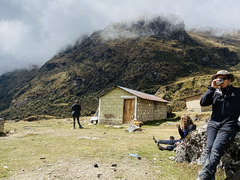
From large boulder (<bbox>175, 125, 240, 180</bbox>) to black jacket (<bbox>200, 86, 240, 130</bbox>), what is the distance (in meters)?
0.35

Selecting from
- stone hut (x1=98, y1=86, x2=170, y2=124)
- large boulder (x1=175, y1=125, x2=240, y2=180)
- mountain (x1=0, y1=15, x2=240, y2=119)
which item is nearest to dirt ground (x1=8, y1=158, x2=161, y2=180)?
large boulder (x1=175, y1=125, x2=240, y2=180)

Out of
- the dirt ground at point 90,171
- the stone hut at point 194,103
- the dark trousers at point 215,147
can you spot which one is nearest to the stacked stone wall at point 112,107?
the dirt ground at point 90,171

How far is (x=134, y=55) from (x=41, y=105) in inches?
1828

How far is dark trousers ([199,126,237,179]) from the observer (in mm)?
2723

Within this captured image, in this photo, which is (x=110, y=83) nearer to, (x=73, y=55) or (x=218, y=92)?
(x=73, y=55)

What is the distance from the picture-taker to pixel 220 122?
3.03m

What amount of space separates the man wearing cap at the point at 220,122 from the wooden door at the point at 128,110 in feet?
42.7

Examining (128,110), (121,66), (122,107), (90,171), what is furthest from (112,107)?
(121,66)

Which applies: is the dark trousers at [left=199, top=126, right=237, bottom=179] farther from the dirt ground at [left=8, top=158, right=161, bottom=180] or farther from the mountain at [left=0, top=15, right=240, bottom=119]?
the mountain at [left=0, top=15, right=240, bottom=119]

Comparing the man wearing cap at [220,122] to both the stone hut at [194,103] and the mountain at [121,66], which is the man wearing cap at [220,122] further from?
the mountain at [121,66]

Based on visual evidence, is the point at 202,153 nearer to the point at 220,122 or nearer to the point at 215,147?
the point at 215,147

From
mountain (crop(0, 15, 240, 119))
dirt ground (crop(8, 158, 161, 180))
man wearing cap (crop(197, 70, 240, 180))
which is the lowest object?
dirt ground (crop(8, 158, 161, 180))

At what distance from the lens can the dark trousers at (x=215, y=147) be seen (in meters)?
2.72

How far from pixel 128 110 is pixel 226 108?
13.6m
